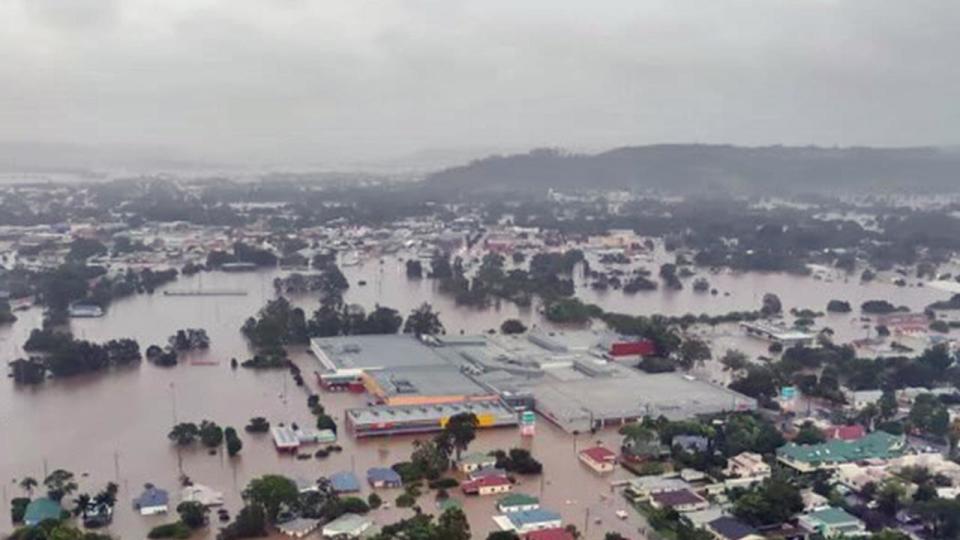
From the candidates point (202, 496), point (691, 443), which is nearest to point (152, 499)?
point (202, 496)

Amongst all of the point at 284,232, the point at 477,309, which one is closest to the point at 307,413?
the point at 477,309

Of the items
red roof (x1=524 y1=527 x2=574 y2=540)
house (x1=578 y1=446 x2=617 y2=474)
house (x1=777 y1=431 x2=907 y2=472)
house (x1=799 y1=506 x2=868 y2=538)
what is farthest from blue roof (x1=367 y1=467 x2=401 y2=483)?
house (x1=777 y1=431 x2=907 y2=472)

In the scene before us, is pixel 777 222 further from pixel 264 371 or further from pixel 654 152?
pixel 654 152

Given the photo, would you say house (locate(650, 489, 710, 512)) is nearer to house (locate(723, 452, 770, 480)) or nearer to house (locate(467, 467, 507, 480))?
house (locate(723, 452, 770, 480))

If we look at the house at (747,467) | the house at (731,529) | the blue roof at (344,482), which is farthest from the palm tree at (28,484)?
the house at (747,467)

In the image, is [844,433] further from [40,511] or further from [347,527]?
[40,511]

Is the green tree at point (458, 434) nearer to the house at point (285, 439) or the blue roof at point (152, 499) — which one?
the house at point (285, 439)

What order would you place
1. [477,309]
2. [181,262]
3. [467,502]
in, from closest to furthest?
[467,502] → [477,309] → [181,262]

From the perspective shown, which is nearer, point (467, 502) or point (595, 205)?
point (467, 502)
